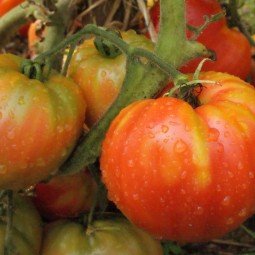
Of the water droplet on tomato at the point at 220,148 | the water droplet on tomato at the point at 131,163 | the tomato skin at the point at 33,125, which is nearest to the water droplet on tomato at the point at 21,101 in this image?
the tomato skin at the point at 33,125

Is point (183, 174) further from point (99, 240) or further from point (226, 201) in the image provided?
point (99, 240)

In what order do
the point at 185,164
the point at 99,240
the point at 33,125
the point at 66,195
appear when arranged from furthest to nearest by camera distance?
the point at 66,195
the point at 99,240
the point at 33,125
the point at 185,164

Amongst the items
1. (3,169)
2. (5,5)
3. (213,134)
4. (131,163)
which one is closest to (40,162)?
(3,169)

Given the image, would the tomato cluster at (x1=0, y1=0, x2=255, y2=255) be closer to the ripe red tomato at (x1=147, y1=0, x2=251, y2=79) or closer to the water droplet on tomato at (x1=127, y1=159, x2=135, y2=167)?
the water droplet on tomato at (x1=127, y1=159, x2=135, y2=167)

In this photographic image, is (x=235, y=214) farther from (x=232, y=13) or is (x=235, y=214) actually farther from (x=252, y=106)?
(x=232, y=13)

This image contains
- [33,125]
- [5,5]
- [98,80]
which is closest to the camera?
[33,125]

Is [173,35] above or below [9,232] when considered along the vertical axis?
above

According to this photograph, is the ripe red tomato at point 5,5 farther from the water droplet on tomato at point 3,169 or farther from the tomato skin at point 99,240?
the water droplet on tomato at point 3,169

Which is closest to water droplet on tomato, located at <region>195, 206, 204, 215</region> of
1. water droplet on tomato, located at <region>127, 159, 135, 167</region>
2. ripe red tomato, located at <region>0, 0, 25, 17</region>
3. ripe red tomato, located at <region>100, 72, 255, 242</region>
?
ripe red tomato, located at <region>100, 72, 255, 242</region>
